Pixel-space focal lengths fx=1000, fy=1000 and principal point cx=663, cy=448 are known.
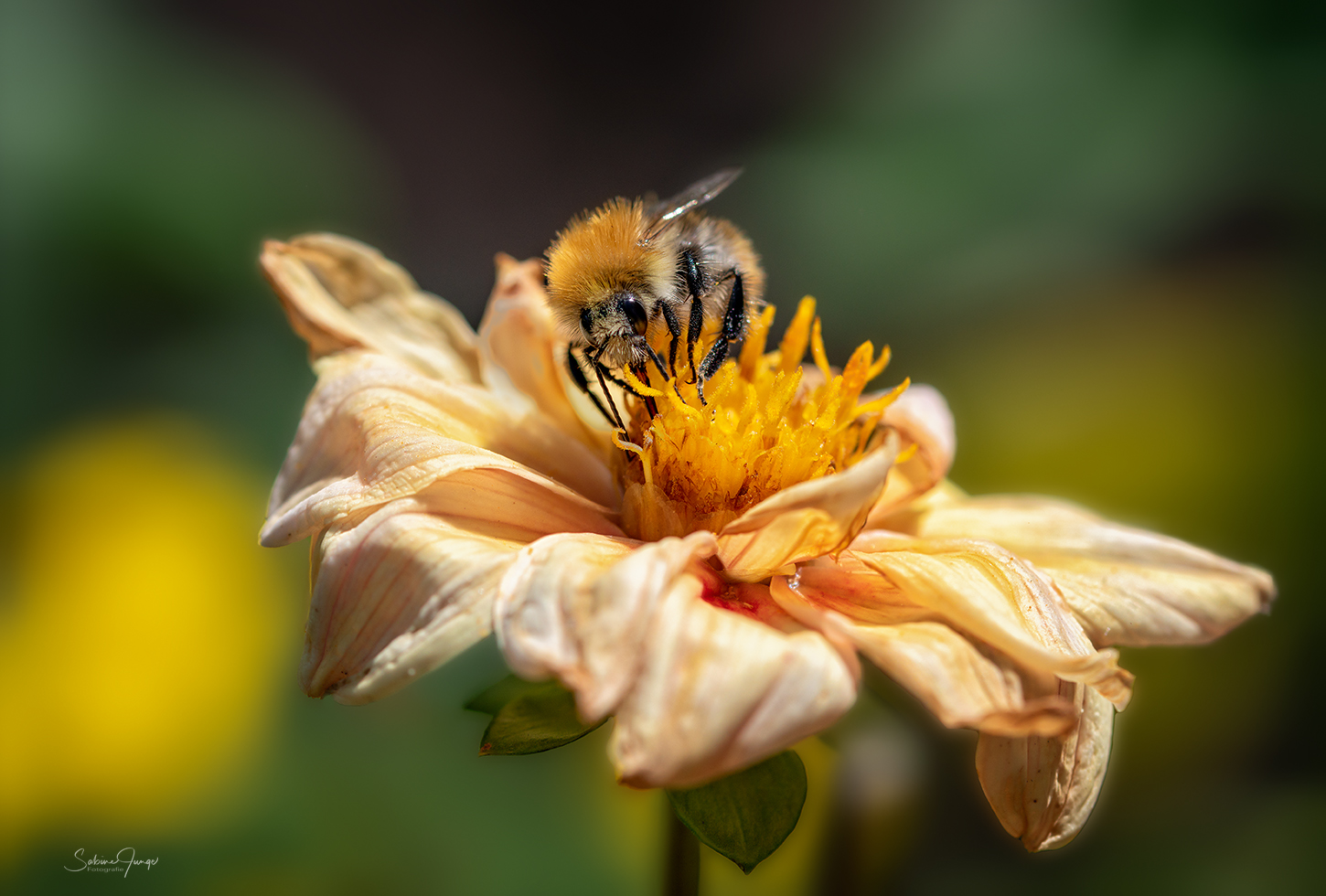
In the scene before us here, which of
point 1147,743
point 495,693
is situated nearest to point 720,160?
point 1147,743

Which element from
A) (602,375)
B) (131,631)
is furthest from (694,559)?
(131,631)

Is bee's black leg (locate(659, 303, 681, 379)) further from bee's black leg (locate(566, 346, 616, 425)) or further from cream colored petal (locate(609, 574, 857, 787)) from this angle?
cream colored petal (locate(609, 574, 857, 787))

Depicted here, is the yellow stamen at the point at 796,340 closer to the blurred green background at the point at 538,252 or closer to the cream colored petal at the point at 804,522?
the cream colored petal at the point at 804,522

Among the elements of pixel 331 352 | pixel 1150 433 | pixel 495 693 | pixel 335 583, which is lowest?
pixel 1150 433

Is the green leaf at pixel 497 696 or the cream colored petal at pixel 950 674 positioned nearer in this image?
the cream colored petal at pixel 950 674

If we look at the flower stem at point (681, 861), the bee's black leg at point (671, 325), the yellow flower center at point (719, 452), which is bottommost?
the flower stem at point (681, 861)

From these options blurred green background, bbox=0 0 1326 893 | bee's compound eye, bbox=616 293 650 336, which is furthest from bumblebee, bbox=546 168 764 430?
blurred green background, bbox=0 0 1326 893

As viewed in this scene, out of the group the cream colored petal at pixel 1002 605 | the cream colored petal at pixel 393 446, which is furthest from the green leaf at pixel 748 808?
the cream colored petal at pixel 393 446

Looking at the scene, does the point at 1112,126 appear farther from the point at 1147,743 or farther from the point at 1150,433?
the point at 1147,743
